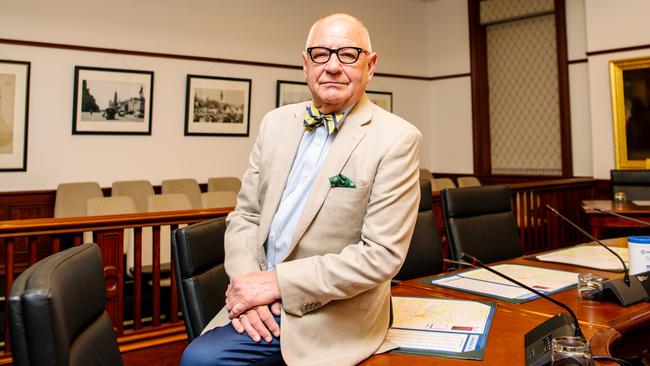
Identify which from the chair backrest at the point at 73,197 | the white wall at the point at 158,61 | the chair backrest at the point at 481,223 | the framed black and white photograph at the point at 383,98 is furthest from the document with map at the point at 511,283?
the framed black and white photograph at the point at 383,98

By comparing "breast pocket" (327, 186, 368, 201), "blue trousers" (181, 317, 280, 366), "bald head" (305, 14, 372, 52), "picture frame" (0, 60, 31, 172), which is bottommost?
"blue trousers" (181, 317, 280, 366)

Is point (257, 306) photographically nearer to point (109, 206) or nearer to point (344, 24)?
point (344, 24)

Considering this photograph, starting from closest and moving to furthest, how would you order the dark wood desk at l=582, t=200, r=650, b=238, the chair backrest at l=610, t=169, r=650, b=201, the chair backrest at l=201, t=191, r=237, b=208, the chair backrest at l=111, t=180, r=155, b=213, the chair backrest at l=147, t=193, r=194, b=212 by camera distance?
the dark wood desk at l=582, t=200, r=650, b=238, the chair backrest at l=147, t=193, r=194, b=212, the chair backrest at l=610, t=169, r=650, b=201, the chair backrest at l=201, t=191, r=237, b=208, the chair backrest at l=111, t=180, r=155, b=213

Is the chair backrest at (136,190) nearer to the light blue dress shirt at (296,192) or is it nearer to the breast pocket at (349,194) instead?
the light blue dress shirt at (296,192)

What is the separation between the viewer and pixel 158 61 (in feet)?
20.4

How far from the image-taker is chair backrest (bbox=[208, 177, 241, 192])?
629cm

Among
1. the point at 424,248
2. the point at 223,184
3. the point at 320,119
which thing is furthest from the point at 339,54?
the point at 223,184

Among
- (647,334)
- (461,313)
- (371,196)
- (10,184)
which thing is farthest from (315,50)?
(10,184)

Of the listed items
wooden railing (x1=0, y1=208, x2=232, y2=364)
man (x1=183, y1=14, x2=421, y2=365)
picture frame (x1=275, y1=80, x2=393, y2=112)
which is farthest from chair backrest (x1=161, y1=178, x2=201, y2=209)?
man (x1=183, y1=14, x2=421, y2=365)

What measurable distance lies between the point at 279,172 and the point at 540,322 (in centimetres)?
84

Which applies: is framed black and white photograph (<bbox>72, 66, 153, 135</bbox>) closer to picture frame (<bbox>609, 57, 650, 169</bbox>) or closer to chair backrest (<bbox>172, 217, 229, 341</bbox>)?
chair backrest (<bbox>172, 217, 229, 341</bbox>)

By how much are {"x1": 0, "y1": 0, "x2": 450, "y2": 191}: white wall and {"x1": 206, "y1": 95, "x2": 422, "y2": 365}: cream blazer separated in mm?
4979

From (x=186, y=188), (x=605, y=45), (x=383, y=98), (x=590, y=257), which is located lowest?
(x=590, y=257)

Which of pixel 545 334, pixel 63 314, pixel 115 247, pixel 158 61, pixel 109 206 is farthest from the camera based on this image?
pixel 158 61
